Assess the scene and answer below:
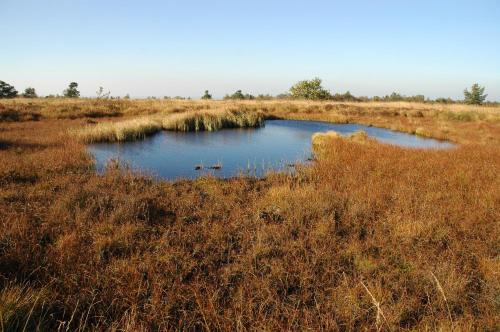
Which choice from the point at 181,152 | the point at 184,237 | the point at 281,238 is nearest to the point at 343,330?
the point at 281,238

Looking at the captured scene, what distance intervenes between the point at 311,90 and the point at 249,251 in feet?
252

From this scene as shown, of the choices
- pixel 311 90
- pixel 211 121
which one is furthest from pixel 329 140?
pixel 311 90

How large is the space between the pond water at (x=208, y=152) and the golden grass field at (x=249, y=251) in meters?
2.78

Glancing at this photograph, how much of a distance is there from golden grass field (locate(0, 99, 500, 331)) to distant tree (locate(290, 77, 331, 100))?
226ft

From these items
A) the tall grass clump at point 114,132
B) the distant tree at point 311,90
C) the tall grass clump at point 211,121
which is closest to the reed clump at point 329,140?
the tall grass clump at point 211,121

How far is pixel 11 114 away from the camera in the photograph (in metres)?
25.4

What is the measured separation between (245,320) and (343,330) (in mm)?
1201

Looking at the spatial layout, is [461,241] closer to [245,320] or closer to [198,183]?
[245,320]

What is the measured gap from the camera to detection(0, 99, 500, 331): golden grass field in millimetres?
3938

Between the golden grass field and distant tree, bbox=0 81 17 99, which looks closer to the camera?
the golden grass field

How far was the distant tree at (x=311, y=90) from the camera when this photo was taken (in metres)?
77.6

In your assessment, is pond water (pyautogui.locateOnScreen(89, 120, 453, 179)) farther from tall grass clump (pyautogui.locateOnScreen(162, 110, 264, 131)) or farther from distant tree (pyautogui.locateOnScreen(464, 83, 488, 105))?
distant tree (pyautogui.locateOnScreen(464, 83, 488, 105))

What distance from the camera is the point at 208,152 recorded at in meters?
18.2

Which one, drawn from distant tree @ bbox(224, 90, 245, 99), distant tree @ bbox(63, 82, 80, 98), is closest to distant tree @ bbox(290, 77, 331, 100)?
distant tree @ bbox(224, 90, 245, 99)
